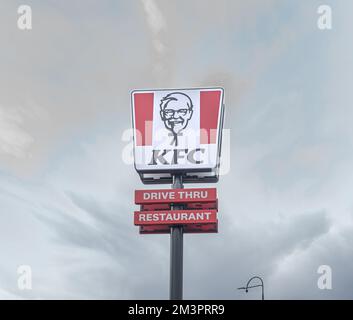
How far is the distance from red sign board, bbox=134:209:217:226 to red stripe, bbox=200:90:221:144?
16.0ft

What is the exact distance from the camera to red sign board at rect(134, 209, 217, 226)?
118ft

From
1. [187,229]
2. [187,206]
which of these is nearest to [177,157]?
[187,206]

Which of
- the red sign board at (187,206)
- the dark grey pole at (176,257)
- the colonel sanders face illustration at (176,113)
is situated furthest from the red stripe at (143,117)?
the red sign board at (187,206)

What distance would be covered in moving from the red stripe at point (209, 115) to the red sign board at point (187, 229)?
567cm

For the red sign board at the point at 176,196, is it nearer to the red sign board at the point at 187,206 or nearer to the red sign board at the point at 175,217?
the red sign board at the point at 187,206

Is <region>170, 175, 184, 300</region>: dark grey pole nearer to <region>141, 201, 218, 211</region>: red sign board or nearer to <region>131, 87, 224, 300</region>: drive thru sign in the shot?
<region>131, 87, 224, 300</region>: drive thru sign

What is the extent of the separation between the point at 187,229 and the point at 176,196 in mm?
2456

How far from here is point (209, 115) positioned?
3766cm

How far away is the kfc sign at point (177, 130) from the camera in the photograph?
37.1 metres
